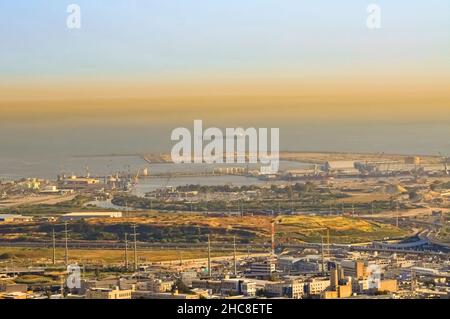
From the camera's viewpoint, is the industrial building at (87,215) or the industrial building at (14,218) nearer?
the industrial building at (14,218)

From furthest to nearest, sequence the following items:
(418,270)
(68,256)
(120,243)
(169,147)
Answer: (169,147) → (120,243) → (68,256) → (418,270)

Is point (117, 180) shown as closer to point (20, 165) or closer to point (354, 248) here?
point (20, 165)

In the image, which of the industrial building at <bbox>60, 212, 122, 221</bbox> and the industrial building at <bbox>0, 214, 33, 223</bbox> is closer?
the industrial building at <bbox>0, 214, 33, 223</bbox>

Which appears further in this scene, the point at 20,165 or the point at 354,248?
the point at 20,165

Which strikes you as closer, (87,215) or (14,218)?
(14,218)
